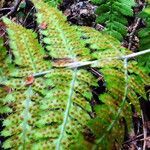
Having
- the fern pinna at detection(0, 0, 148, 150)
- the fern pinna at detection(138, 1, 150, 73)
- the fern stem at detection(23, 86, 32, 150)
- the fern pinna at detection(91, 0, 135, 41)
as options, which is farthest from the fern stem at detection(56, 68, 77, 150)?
the fern pinna at detection(91, 0, 135, 41)

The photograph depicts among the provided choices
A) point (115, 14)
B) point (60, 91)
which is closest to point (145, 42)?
point (115, 14)

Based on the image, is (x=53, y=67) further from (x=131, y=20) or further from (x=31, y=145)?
(x=131, y=20)

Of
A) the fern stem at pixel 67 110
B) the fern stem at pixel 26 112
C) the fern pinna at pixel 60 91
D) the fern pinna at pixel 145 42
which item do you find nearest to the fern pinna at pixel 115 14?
the fern pinna at pixel 145 42

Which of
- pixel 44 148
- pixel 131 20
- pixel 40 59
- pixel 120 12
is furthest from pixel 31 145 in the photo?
pixel 131 20

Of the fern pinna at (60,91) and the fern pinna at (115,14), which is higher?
the fern pinna at (115,14)

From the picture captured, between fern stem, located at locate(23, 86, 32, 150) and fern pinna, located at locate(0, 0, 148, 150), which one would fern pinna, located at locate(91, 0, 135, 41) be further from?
fern stem, located at locate(23, 86, 32, 150)

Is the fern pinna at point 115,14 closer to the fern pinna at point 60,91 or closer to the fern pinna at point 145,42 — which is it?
the fern pinna at point 145,42
